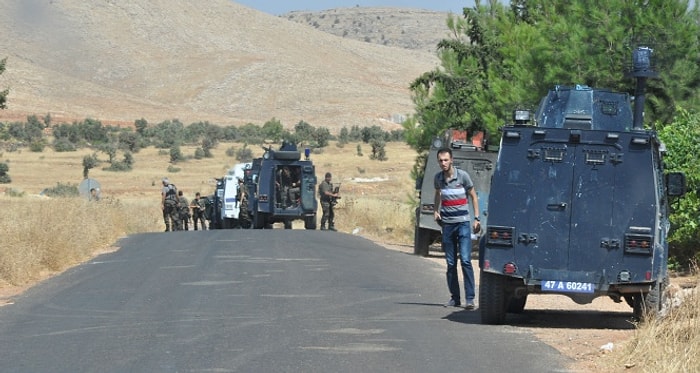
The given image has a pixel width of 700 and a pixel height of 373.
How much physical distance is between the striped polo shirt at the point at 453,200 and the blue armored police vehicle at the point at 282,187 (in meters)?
24.8

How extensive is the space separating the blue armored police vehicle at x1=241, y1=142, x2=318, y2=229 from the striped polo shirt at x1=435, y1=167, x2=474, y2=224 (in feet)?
81.3

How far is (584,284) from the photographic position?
1361 centimetres

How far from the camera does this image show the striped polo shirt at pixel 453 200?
15.3m

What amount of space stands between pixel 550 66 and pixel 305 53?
368 ft

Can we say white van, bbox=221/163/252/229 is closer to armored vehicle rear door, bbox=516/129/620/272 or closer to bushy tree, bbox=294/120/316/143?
armored vehicle rear door, bbox=516/129/620/272

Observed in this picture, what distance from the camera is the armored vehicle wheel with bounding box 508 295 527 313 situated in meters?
15.3

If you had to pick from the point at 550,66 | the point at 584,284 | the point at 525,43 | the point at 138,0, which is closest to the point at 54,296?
the point at 584,284

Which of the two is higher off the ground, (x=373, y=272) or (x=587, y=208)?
(x=587, y=208)

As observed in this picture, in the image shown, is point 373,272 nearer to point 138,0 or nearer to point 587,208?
point 587,208

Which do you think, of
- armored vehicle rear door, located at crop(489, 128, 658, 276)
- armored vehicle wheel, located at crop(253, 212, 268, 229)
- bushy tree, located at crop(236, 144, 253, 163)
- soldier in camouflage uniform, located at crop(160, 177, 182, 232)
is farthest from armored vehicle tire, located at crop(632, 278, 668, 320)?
bushy tree, located at crop(236, 144, 253, 163)

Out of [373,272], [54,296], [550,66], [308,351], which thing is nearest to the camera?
[308,351]

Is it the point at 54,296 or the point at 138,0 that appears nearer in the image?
the point at 54,296

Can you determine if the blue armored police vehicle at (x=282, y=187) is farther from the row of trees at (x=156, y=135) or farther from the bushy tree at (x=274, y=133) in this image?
the bushy tree at (x=274, y=133)

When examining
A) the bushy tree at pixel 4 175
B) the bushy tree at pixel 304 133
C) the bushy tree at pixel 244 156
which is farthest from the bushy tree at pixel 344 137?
the bushy tree at pixel 4 175
